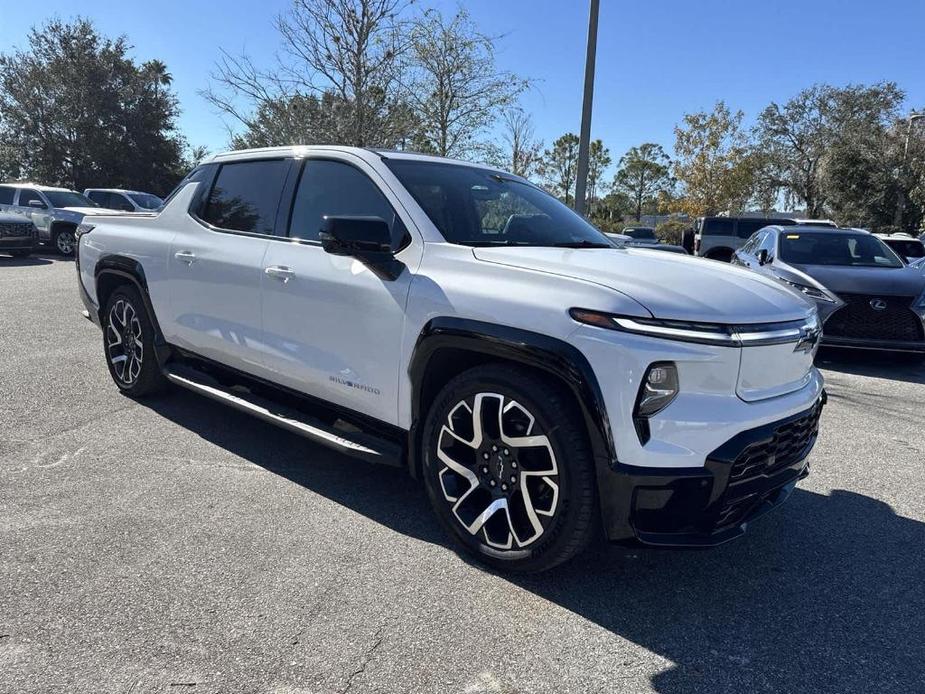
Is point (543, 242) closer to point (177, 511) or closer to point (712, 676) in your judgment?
point (712, 676)

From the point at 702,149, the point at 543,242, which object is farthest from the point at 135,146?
the point at 543,242

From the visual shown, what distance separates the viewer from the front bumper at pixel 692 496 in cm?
235

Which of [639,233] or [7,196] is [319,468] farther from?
[639,233]

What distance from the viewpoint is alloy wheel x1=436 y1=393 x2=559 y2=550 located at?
2605 mm

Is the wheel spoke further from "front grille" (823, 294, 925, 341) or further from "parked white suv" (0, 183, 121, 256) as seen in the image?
"parked white suv" (0, 183, 121, 256)

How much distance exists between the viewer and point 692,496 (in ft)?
7.77

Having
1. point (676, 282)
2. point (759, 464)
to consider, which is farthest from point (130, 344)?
point (759, 464)

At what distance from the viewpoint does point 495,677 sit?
86.4 inches

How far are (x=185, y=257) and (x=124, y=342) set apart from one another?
128 cm

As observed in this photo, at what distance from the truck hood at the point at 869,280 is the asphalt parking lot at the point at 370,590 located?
3.73 m

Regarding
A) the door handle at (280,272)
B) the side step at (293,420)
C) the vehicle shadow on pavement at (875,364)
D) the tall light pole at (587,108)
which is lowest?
Result: the vehicle shadow on pavement at (875,364)

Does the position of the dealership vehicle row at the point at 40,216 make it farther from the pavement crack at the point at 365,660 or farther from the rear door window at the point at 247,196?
the pavement crack at the point at 365,660

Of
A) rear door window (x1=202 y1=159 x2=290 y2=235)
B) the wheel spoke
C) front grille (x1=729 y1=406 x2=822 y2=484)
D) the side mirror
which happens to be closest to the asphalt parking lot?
the wheel spoke

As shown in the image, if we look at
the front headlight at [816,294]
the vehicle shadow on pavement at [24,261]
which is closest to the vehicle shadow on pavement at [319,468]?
the front headlight at [816,294]
